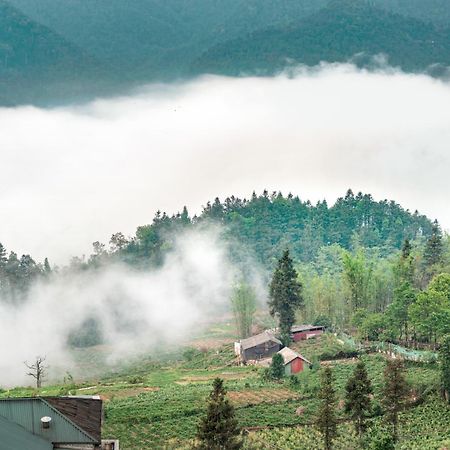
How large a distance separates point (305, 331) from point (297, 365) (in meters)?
19.7

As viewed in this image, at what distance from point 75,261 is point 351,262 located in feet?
264

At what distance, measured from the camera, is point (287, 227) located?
191 meters

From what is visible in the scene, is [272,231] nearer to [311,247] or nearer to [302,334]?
[311,247]

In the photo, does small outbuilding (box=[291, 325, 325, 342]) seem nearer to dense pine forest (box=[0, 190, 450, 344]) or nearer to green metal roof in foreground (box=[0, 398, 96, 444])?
dense pine forest (box=[0, 190, 450, 344])

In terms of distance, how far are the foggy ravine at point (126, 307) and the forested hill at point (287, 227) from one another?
16.9 feet

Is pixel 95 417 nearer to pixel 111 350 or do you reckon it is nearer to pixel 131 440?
pixel 131 440

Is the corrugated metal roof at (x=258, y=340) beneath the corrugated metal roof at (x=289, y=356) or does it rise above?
above

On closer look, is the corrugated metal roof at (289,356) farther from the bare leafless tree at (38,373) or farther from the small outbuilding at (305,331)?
the bare leafless tree at (38,373)

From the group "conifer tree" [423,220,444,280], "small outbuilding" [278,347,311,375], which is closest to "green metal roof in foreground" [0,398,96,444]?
"small outbuilding" [278,347,311,375]

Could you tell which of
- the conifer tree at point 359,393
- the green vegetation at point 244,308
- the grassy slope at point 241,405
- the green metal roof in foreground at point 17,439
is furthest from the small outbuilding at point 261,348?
the green metal roof in foreground at point 17,439

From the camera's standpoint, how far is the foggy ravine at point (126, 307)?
13588 centimetres

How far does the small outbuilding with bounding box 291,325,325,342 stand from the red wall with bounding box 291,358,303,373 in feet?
56.1

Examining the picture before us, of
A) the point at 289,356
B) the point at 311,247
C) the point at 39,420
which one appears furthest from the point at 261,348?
the point at 311,247

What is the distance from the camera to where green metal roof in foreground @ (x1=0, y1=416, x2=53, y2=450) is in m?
37.1
